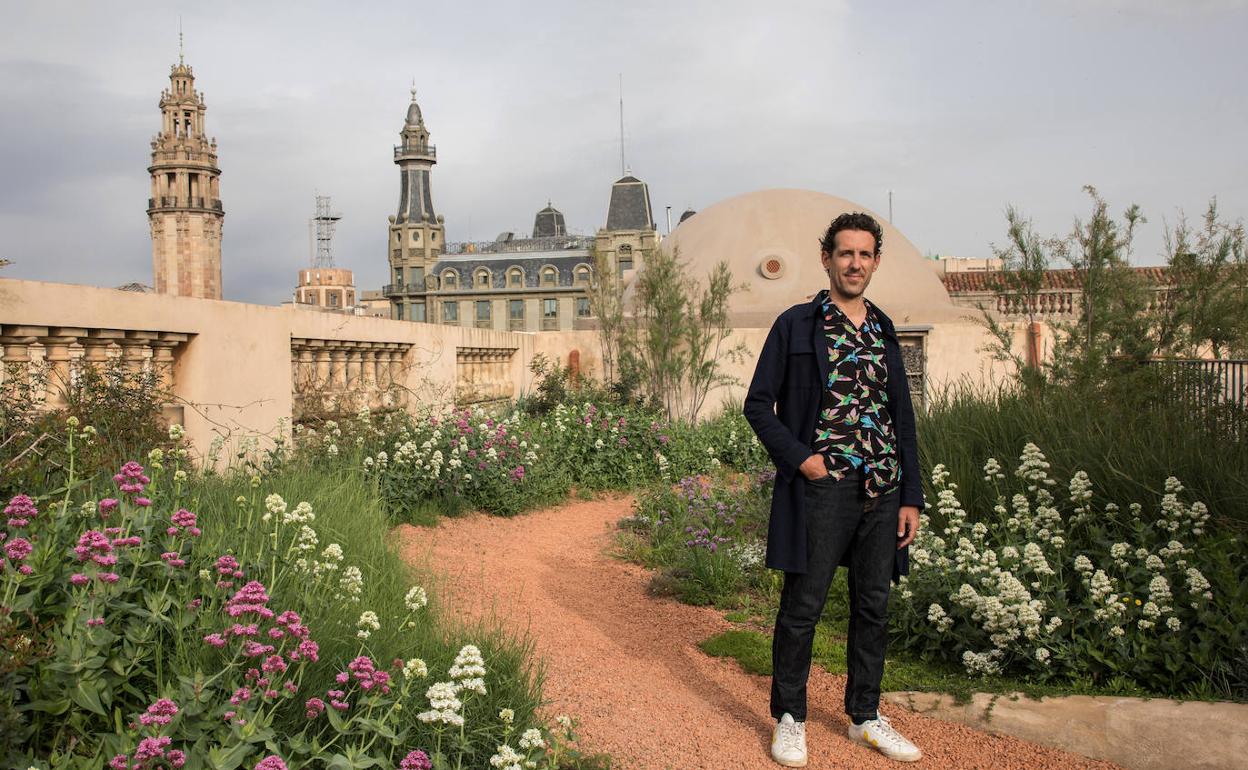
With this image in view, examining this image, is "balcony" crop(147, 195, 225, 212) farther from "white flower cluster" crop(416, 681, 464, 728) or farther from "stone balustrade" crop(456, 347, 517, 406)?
"white flower cluster" crop(416, 681, 464, 728)

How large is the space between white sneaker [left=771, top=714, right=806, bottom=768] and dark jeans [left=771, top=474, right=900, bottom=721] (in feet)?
0.13

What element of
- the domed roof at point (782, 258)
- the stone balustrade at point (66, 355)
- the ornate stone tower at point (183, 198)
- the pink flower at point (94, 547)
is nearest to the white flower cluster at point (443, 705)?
the pink flower at point (94, 547)

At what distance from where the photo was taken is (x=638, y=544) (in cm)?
730

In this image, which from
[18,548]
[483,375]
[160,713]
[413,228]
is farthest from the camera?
[413,228]

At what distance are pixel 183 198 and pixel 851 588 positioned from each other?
91060 millimetres

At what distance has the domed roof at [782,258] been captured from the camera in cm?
1587

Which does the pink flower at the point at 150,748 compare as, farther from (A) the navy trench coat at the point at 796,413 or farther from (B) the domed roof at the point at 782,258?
(B) the domed roof at the point at 782,258

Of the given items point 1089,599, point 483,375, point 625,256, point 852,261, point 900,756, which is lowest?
point 900,756

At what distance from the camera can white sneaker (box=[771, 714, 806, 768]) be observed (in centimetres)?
355

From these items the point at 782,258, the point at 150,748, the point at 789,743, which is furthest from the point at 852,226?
the point at 782,258

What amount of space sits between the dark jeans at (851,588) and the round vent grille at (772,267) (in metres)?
12.7

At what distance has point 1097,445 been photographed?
5949 millimetres

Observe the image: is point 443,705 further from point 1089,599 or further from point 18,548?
point 1089,599

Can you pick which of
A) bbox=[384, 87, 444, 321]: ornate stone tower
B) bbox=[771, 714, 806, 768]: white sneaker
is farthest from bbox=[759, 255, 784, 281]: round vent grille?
bbox=[384, 87, 444, 321]: ornate stone tower
